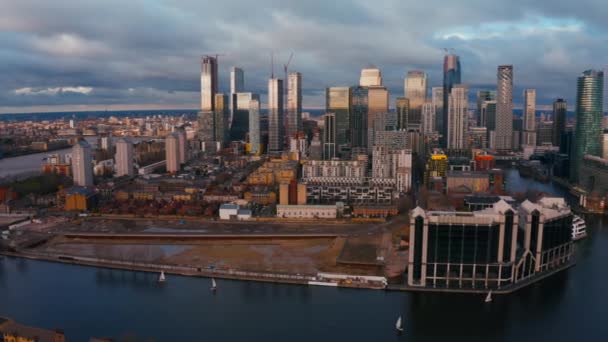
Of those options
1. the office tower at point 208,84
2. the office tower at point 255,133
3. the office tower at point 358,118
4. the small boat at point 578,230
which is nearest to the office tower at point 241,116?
the office tower at point 208,84

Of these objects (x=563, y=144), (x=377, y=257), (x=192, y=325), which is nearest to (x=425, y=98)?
(x=563, y=144)

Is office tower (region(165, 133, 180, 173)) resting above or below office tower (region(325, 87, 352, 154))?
below

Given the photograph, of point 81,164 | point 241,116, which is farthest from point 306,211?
point 241,116

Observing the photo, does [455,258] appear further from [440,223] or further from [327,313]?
[327,313]

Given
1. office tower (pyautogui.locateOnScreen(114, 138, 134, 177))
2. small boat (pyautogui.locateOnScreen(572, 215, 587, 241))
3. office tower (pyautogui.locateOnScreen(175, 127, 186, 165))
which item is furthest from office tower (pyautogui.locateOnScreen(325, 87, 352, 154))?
small boat (pyautogui.locateOnScreen(572, 215, 587, 241))

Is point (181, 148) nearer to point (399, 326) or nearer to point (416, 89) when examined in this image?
point (399, 326)

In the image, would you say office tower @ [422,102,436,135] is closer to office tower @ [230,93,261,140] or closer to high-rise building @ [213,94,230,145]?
office tower @ [230,93,261,140]
